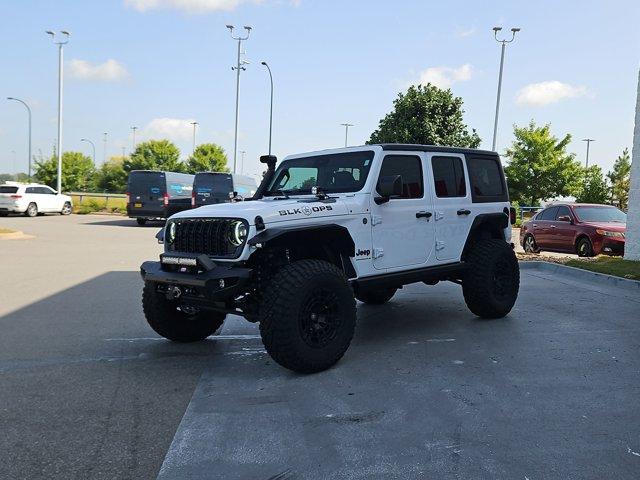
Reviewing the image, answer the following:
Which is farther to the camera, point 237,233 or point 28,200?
point 28,200

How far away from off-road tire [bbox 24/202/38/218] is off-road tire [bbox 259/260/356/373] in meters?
25.5

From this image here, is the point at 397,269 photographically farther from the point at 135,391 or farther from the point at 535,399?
the point at 135,391

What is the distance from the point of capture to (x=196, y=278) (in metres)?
4.51

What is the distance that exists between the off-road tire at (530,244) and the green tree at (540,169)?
74.5 feet

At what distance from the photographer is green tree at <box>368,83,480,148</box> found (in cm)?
2864

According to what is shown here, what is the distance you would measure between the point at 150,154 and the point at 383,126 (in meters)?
50.1

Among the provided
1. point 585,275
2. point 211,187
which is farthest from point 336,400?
point 211,187

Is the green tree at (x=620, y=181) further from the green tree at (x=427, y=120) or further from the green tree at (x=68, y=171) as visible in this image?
the green tree at (x=68, y=171)

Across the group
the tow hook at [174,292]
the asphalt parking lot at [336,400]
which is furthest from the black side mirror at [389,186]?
the tow hook at [174,292]

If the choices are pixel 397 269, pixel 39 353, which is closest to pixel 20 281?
pixel 39 353

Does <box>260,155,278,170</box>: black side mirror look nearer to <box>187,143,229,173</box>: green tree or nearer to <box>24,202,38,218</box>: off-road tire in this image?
<box>24,202,38,218</box>: off-road tire

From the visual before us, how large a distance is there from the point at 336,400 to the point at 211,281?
4.35 feet

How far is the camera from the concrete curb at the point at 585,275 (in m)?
9.00

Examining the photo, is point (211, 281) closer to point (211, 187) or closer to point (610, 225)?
point (610, 225)
